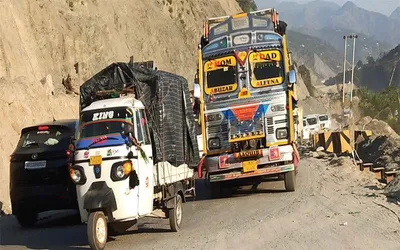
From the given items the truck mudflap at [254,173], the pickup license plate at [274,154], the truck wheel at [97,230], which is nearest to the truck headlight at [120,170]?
the truck wheel at [97,230]

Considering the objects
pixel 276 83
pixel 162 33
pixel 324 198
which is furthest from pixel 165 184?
pixel 162 33

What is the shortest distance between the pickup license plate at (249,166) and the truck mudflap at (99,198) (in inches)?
257

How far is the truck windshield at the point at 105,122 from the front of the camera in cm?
1038

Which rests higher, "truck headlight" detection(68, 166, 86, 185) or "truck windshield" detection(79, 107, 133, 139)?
"truck windshield" detection(79, 107, 133, 139)

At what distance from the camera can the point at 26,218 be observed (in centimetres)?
1329

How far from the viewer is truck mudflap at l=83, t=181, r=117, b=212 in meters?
9.59

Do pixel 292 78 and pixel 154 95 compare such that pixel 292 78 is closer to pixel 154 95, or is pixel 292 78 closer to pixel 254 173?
pixel 254 173

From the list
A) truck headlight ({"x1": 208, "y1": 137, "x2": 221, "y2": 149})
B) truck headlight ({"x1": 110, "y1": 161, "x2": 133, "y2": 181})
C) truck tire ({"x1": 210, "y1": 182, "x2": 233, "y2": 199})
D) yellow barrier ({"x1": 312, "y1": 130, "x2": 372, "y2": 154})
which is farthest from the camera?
yellow barrier ({"x1": 312, "y1": 130, "x2": 372, "y2": 154})

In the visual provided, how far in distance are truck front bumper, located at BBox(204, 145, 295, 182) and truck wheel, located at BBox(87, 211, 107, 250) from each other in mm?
6406

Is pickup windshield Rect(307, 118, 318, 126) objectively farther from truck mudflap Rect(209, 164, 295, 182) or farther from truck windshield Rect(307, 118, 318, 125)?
truck mudflap Rect(209, 164, 295, 182)

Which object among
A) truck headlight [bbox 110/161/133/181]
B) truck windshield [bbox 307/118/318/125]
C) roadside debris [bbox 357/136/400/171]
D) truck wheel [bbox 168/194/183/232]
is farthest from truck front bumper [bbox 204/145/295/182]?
truck windshield [bbox 307/118/318/125]

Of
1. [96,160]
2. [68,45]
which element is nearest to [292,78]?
[96,160]

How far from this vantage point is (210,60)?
16.7 m

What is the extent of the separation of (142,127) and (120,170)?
117 cm
